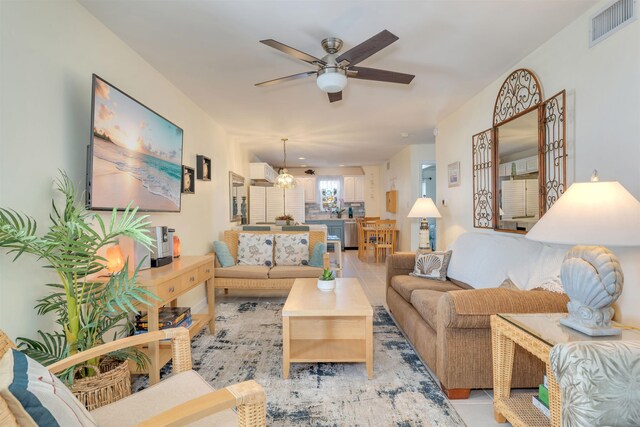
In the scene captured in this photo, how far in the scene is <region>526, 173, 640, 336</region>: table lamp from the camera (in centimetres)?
135

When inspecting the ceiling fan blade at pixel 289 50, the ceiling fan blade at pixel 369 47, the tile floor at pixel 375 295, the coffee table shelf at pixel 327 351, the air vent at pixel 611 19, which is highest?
the air vent at pixel 611 19

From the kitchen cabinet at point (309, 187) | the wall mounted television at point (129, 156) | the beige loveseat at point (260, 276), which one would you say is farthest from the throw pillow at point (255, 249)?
the kitchen cabinet at point (309, 187)

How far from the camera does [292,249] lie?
433cm

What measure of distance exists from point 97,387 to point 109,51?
209cm

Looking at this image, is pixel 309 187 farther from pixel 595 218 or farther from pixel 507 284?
pixel 595 218

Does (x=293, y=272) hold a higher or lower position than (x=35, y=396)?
lower

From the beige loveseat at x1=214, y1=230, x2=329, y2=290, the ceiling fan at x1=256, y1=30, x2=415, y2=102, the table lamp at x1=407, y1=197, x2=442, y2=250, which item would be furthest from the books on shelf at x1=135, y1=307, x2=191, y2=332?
the table lamp at x1=407, y1=197, x2=442, y2=250

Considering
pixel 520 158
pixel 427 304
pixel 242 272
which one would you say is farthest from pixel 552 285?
pixel 242 272

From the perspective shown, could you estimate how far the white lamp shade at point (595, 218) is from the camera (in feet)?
4.55

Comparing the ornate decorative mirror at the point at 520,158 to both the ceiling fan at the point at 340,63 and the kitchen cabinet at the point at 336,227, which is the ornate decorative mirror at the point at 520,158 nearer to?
the ceiling fan at the point at 340,63

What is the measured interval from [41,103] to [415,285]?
289cm

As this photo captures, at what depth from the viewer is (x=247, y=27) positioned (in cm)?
216

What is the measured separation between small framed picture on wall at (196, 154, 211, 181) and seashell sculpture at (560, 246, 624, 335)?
353 cm

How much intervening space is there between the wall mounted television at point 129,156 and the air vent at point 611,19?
299 centimetres
